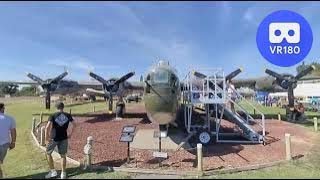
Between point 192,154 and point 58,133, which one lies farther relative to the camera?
point 192,154

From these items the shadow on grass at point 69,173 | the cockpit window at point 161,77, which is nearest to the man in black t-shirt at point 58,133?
the shadow on grass at point 69,173

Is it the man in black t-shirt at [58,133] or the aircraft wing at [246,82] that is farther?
the aircraft wing at [246,82]

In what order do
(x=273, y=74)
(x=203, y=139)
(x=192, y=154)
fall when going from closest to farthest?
(x=192, y=154) → (x=203, y=139) → (x=273, y=74)

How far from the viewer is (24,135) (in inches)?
962

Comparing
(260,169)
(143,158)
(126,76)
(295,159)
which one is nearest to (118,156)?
(143,158)

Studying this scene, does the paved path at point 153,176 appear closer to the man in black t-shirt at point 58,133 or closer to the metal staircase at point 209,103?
the man in black t-shirt at point 58,133

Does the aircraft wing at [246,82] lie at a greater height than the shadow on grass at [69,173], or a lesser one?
greater

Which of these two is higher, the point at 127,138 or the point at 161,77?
the point at 161,77

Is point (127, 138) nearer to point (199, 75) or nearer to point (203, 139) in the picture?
point (203, 139)

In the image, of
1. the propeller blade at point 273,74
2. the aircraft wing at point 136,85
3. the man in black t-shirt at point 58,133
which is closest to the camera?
the man in black t-shirt at point 58,133

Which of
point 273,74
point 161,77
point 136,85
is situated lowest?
point 161,77

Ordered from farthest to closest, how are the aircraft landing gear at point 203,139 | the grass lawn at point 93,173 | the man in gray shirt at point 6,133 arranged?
the aircraft landing gear at point 203,139, the grass lawn at point 93,173, the man in gray shirt at point 6,133

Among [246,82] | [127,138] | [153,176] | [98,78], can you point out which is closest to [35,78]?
[98,78]

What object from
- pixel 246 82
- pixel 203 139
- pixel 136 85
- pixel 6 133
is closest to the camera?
pixel 6 133
